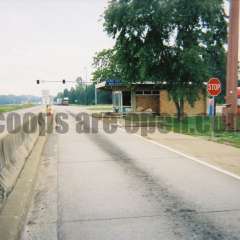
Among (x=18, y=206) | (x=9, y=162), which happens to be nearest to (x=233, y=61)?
(x=9, y=162)

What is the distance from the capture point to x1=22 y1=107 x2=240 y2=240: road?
20.5 feet

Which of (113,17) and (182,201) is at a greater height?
(113,17)

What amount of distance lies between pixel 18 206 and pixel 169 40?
1040 inches

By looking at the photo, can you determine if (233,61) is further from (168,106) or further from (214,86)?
(168,106)

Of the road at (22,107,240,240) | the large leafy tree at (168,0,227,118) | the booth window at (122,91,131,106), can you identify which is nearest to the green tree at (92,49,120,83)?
the booth window at (122,91,131,106)

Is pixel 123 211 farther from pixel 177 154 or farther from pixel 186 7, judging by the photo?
pixel 186 7

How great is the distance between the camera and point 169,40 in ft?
106

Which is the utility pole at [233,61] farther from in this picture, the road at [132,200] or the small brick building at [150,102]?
the small brick building at [150,102]

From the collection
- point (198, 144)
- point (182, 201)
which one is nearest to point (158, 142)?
point (198, 144)

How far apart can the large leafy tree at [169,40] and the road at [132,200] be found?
18.2 metres

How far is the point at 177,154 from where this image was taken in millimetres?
14664

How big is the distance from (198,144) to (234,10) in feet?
28.4

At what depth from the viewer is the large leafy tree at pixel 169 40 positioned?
30.3 metres

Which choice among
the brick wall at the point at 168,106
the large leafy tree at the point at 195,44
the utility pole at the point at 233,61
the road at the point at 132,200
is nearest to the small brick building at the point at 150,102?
the brick wall at the point at 168,106
